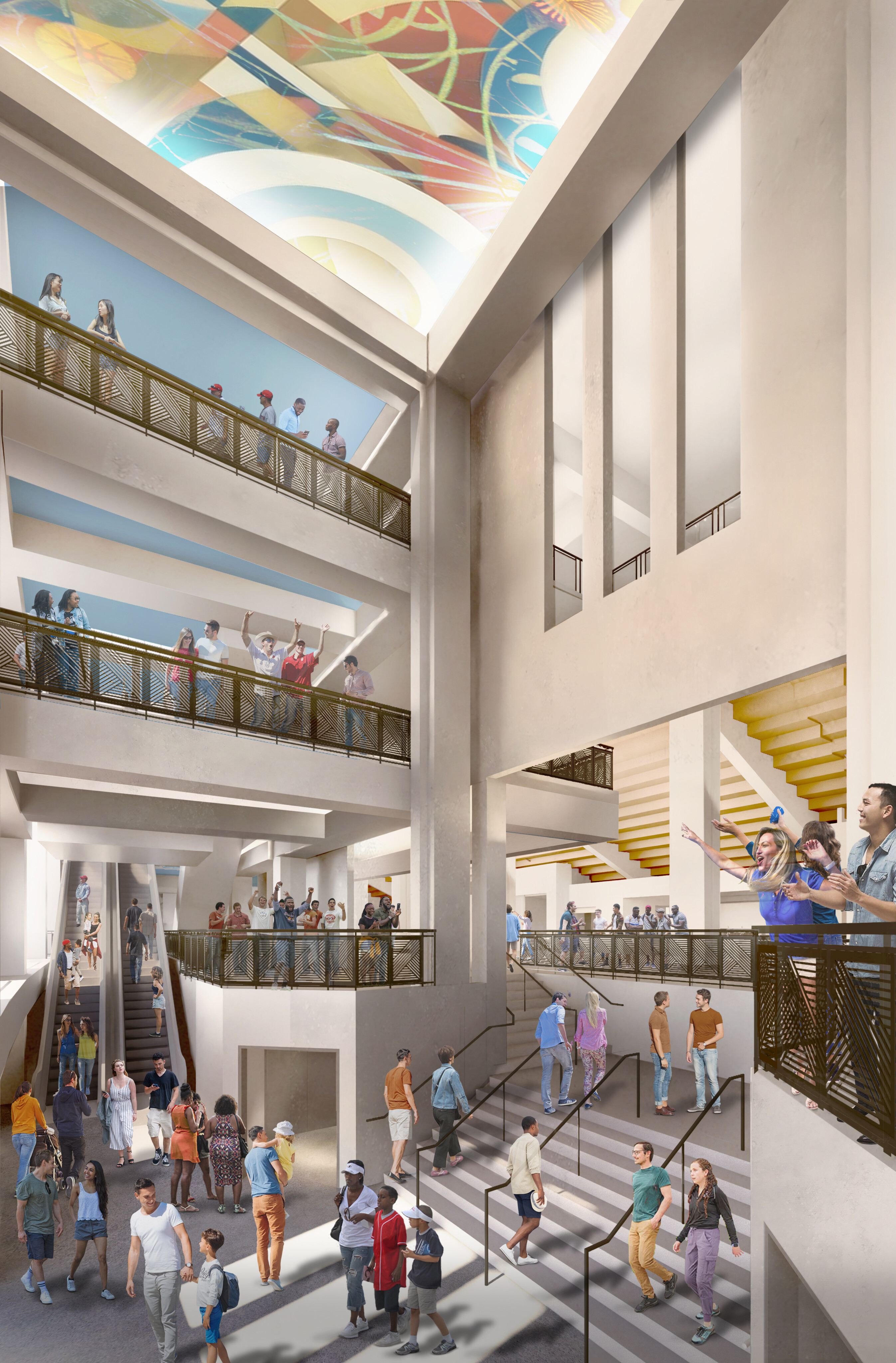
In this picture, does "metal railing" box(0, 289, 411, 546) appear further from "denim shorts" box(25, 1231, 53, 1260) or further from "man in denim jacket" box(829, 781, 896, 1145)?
"man in denim jacket" box(829, 781, 896, 1145)

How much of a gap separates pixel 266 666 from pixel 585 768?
9.03 m

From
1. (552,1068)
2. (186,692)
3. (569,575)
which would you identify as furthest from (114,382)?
(552,1068)

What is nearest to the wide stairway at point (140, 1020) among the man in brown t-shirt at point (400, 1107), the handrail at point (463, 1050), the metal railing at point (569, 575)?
the handrail at point (463, 1050)

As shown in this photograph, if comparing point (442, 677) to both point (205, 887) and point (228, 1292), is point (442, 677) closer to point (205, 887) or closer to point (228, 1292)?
point (228, 1292)

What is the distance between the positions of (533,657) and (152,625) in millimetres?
11961

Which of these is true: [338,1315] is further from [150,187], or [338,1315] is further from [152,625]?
[152,625]

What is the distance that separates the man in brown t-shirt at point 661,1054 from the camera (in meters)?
11.0

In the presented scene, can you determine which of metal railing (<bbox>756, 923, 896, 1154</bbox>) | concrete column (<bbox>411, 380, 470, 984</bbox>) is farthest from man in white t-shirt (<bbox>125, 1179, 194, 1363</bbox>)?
concrete column (<bbox>411, 380, 470, 984</bbox>)

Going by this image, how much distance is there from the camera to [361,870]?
80.7 ft

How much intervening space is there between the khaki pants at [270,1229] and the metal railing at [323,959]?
3.95 meters

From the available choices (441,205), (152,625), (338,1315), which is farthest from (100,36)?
(338,1315)

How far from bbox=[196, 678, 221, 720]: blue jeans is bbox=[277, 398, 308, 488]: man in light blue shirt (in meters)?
3.94

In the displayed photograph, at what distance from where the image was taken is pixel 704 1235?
7051 millimetres

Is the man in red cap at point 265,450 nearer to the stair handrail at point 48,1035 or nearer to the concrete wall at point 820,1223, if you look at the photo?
the stair handrail at point 48,1035
